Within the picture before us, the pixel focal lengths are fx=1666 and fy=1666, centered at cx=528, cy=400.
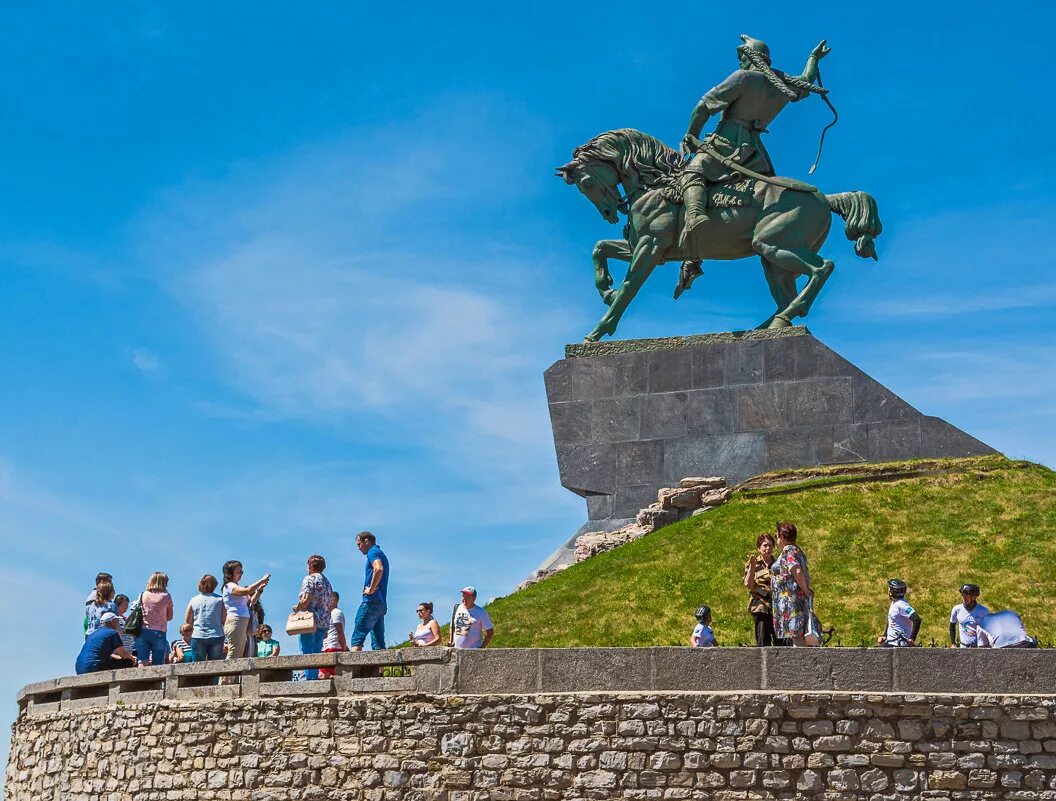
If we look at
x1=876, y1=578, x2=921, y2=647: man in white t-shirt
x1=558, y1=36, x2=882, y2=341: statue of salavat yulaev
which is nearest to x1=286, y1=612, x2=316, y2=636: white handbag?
x1=876, y1=578, x2=921, y2=647: man in white t-shirt

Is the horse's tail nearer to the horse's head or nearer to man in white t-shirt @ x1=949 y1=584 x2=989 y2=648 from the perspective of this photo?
the horse's head

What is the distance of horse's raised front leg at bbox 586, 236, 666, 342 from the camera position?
28.4 meters

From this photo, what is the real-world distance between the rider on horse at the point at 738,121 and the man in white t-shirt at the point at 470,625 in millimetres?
13242

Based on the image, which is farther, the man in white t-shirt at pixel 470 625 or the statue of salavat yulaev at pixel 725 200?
the statue of salavat yulaev at pixel 725 200

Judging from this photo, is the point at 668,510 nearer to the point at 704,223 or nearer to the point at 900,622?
the point at 704,223

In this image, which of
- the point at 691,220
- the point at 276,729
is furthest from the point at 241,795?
the point at 691,220

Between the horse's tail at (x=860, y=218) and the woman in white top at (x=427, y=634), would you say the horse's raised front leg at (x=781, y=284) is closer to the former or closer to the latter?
the horse's tail at (x=860, y=218)

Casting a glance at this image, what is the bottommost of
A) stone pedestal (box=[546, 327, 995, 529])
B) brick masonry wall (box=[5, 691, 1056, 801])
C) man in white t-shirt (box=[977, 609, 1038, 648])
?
brick masonry wall (box=[5, 691, 1056, 801])

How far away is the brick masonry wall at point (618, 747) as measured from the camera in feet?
46.0

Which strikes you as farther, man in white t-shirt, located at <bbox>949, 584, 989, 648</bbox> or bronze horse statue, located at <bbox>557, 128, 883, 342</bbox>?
bronze horse statue, located at <bbox>557, 128, 883, 342</bbox>

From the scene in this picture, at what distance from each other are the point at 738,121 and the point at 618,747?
16.3m

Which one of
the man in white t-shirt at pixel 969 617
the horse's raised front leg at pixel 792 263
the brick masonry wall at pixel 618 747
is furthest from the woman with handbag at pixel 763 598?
the horse's raised front leg at pixel 792 263

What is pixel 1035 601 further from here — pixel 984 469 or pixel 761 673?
pixel 761 673

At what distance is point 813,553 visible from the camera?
75.6ft
